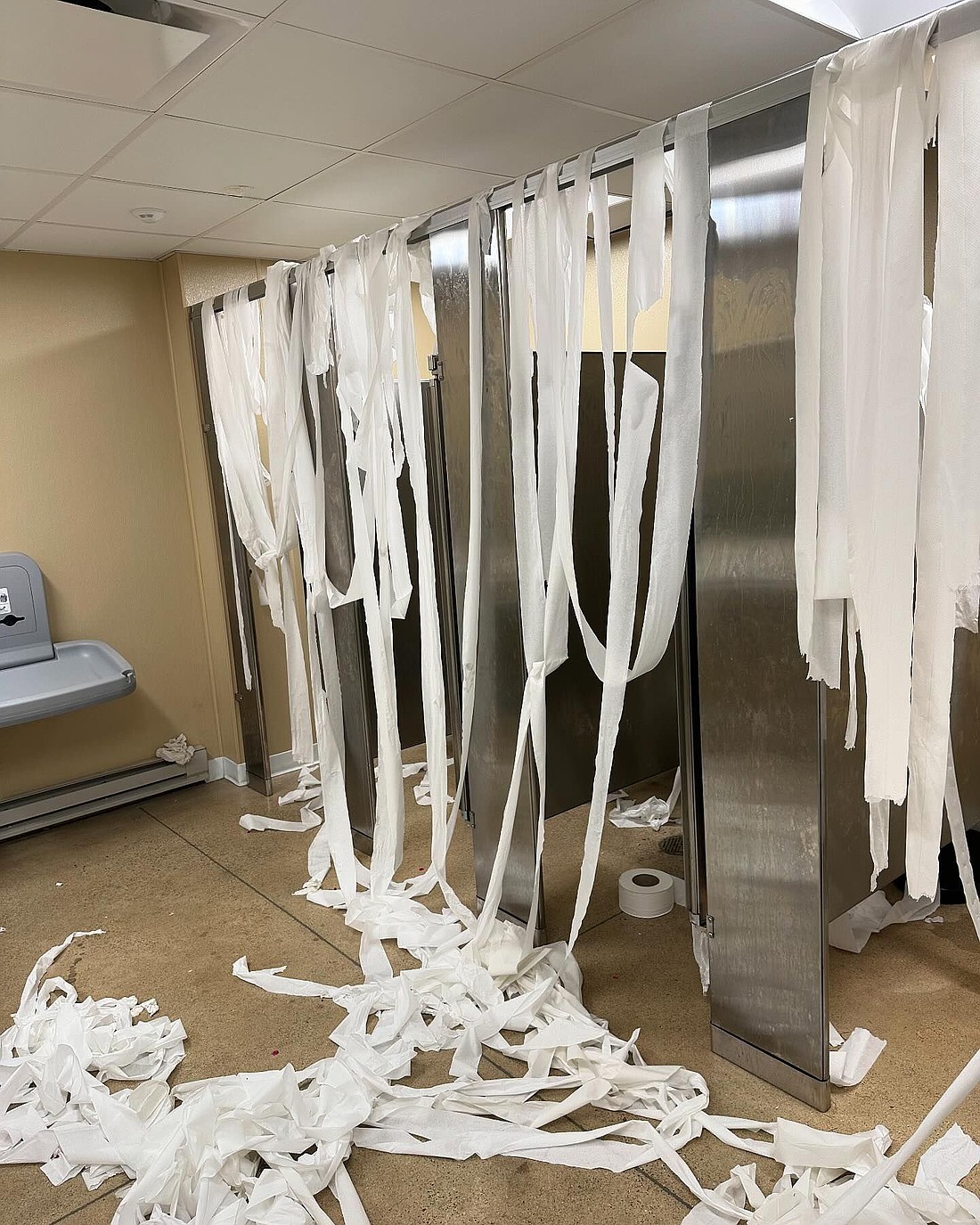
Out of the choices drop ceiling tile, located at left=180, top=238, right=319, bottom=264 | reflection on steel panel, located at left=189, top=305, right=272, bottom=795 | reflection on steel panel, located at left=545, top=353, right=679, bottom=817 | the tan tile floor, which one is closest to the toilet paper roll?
the tan tile floor

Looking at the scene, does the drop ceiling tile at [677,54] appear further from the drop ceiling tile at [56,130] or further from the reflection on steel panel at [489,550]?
the drop ceiling tile at [56,130]

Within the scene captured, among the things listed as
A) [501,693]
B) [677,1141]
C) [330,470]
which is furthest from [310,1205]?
[330,470]

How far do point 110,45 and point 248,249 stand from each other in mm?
1920

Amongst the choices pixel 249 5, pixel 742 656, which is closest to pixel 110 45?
pixel 249 5

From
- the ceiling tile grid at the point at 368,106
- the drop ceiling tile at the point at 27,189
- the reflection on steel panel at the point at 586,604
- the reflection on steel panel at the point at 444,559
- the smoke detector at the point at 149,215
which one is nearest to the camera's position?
the ceiling tile grid at the point at 368,106

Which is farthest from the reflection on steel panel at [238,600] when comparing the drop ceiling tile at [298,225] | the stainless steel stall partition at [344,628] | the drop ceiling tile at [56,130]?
the drop ceiling tile at [56,130]

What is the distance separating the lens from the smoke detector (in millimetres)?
3223

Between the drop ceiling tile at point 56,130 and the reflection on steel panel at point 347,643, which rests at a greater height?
the drop ceiling tile at point 56,130

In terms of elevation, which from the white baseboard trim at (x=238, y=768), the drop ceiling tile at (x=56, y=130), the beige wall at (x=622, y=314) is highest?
the drop ceiling tile at (x=56, y=130)

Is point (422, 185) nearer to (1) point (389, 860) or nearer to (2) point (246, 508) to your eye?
(2) point (246, 508)

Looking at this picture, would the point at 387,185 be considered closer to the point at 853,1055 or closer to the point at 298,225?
the point at 298,225

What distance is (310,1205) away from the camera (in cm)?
184

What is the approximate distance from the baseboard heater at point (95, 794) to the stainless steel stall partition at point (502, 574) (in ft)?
6.02

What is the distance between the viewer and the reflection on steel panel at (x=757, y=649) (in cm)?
182
